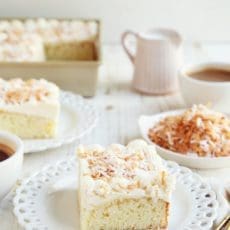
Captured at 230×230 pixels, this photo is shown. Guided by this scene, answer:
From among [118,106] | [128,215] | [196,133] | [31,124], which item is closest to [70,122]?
[31,124]

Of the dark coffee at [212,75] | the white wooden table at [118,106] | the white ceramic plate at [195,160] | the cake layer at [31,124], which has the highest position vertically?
the dark coffee at [212,75]

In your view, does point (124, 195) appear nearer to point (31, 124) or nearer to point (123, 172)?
point (123, 172)

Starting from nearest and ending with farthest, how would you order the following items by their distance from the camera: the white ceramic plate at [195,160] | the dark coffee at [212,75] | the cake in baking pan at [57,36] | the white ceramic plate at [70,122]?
1. the white ceramic plate at [195,160]
2. the white ceramic plate at [70,122]
3. the dark coffee at [212,75]
4. the cake in baking pan at [57,36]

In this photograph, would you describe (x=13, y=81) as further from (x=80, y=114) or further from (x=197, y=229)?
(x=197, y=229)

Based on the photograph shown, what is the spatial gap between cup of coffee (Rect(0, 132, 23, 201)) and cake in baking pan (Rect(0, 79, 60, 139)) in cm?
30

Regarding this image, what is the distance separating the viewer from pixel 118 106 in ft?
7.34

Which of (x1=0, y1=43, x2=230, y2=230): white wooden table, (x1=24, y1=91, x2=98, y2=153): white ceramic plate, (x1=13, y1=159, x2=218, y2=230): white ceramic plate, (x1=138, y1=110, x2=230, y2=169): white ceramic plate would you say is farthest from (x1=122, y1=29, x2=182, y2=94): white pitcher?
(x1=13, y1=159, x2=218, y2=230): white ceramic plate

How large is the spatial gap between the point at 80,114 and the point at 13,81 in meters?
0.23

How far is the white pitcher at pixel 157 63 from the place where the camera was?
2312mm

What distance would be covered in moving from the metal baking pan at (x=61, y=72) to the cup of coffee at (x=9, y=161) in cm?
61

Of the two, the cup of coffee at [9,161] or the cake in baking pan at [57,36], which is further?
the cake in baking pan at [57,36]

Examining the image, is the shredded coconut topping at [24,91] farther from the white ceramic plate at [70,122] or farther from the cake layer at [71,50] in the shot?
the cake layer at [71,50]

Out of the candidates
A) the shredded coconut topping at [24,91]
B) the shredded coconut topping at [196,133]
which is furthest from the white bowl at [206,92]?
the shredded coconut topping at [24,91]

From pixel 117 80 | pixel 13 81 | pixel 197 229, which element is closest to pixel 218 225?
pixel 197 229
